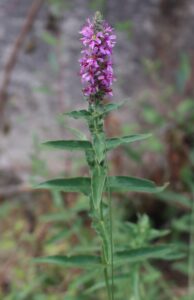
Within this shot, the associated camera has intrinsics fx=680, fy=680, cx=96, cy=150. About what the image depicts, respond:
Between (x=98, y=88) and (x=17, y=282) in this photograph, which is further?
(x=17, y=282)

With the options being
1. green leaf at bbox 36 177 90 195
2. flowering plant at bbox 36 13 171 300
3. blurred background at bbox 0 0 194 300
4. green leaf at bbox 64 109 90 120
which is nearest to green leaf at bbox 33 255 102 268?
flowering plant at bbox 36 13 171 300

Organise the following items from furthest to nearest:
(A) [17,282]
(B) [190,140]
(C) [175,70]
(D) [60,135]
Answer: (C) [175,70], (D) [60,135], (B) [190,140], (A) [17,282]

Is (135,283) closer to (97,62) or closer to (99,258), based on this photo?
(99,258)

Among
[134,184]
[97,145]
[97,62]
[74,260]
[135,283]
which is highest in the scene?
[97,62]

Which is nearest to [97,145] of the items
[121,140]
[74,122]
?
[121,140]

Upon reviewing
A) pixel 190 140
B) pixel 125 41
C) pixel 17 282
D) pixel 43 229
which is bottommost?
pixel 17 282

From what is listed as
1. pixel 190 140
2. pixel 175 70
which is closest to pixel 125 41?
pixel 175 70

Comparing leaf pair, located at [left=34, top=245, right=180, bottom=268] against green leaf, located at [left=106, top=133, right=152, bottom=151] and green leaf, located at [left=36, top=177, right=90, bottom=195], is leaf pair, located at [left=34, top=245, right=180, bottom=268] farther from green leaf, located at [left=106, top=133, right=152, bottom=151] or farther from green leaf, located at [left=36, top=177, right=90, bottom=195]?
green leaf, located at [left=106, top=133, right=152, bottom=151]

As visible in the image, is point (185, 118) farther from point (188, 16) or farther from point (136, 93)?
point (188, 16)
